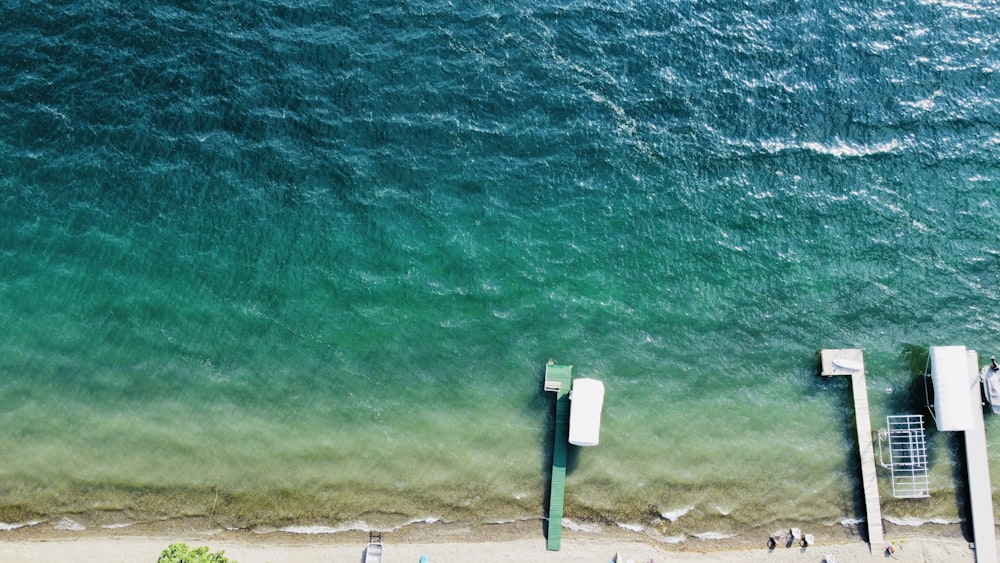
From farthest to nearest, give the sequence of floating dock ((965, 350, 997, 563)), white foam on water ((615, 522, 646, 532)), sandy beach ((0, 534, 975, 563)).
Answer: white foam on water ((615, 522, 646, 532)), sandy beach ((0, 534, 975, 563)), floating dock ((965, 350, 997, 563))

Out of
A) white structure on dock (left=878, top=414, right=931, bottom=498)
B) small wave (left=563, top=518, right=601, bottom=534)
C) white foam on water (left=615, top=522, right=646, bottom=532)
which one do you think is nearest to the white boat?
white structure on dock (left=878, top=414, right=931, bottom=498)

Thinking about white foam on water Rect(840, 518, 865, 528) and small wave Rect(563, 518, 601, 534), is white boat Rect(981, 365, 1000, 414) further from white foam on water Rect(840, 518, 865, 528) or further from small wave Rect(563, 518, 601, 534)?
small wave Rect(563, 518, 601, 534)

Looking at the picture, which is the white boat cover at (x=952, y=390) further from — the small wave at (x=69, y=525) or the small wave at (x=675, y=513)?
the small wave at (x=69, y=525)

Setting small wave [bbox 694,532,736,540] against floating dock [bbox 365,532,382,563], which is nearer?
floating dock [bbox 365,532,382,563]

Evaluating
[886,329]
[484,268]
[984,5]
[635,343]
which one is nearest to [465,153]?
[484,268]

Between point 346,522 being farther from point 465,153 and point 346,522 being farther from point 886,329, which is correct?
point 886,329

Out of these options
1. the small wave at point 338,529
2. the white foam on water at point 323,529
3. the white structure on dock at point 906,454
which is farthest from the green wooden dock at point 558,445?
the white structure on dock at point 906,454

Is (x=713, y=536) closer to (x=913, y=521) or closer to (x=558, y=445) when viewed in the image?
(x=558, y=445)
